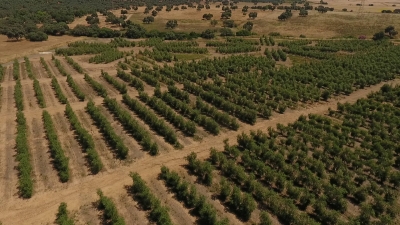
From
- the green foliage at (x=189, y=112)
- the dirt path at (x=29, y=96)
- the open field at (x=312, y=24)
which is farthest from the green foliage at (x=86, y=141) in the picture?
the open field at (x=312, y=24)

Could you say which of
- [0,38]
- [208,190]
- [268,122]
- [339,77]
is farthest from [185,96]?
[0,38]

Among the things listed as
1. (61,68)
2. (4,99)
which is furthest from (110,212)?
(61,68)

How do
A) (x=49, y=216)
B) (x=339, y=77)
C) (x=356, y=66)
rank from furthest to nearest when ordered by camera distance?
(x=356, y=66), (x=339, y=77), (x=49, y=216)

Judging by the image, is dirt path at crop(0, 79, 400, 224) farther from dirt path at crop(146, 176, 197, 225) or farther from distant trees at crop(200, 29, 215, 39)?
distant trees at crop(200, 29, 215, 39)

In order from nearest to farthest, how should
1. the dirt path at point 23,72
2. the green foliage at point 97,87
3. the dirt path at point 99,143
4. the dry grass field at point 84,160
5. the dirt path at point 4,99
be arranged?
the dry grass field at point 84,160 → the dirt path at point 99,143 → the dirt path at point 4,99 → the green foliage at point 97,87 → the dirt path at point 23,72

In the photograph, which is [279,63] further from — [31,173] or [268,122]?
[31,173]

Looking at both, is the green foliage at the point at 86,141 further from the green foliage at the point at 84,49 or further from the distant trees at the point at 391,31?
the distant trees at the point at 391,31

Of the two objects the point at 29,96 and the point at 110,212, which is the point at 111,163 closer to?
the point at 110,212
